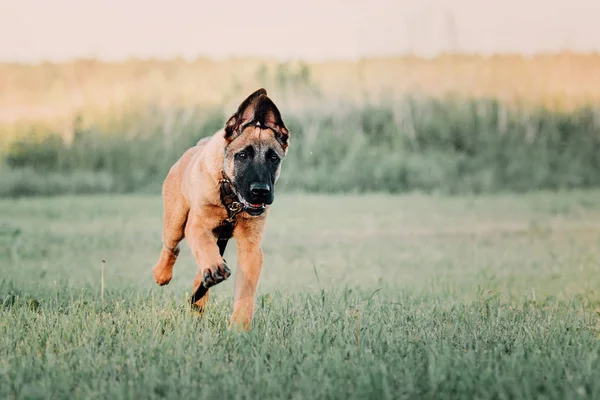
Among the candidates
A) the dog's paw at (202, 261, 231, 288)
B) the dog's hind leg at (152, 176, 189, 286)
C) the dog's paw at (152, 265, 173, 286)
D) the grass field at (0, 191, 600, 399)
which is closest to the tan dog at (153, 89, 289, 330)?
the dog's paw at (202, 261, 231, 288)

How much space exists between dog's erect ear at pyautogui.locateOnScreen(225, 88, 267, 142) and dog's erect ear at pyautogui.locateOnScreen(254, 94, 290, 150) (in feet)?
0.11

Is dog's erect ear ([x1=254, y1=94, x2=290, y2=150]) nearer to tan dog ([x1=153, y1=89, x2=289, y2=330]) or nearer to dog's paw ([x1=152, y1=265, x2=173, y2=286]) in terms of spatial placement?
tan dog ([x1=153, y1=89, x2=289, y2=330])

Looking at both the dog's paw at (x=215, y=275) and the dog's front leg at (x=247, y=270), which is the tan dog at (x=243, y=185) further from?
the dog's paw at (x=215, y=275)

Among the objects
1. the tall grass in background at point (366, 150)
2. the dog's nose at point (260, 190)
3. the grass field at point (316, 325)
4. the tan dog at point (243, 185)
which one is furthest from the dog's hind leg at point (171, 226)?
the tall grass in background at point (366, 150)

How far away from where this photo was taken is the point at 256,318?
6.89 metres

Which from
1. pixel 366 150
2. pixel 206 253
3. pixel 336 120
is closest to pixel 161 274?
pixel 206 253

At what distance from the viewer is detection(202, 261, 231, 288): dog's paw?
20.3 ft

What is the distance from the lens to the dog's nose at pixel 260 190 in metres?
6.47

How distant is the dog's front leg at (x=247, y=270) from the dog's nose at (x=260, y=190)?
470 millimetres

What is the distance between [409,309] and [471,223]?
12.6 meters

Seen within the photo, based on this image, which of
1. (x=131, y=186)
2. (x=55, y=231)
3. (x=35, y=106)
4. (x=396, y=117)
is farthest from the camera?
(x=396, y=117)

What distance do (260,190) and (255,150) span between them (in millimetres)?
372

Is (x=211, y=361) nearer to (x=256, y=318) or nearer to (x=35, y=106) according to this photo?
(x=256, y=318)

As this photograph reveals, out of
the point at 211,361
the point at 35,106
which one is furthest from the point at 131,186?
the point at 211,361
